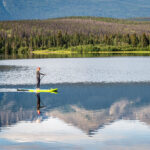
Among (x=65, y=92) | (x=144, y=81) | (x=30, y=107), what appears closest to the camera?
(x=30, y=107)

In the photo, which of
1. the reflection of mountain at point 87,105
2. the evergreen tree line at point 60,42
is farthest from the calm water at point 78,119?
the evergreen tree line at point 60,42

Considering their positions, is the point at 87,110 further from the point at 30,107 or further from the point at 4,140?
the point at 4,140

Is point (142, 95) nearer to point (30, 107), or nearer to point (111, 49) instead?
point (30, 107)

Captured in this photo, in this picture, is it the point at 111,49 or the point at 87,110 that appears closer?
the point at 87,110

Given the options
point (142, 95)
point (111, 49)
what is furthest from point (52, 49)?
point (142, 95)

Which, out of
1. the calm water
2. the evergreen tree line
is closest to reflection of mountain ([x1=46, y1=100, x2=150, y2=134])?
the calm water

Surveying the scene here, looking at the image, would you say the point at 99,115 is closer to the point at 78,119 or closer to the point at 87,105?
the point at 78,119

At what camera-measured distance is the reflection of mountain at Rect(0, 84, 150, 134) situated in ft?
65.4

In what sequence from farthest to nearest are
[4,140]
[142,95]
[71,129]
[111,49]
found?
1. [111,49]
2. [142,95]
3. [71,129]
4. [4,140]

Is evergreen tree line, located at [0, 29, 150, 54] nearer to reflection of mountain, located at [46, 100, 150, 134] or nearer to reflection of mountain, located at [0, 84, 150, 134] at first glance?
reflection of mountain, located at [0, 84, 150, 134]

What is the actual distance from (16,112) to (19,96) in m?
6.98

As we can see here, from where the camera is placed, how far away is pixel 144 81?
1463 inches

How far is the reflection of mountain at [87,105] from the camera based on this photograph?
1994cm

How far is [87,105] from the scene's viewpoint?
80.3 feet
